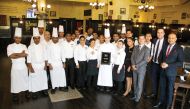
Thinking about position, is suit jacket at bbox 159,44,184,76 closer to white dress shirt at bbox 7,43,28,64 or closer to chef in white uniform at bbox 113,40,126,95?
chef in white uniform at bbox 113,40,126,95

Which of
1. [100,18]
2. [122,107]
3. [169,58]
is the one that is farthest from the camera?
[100,18]

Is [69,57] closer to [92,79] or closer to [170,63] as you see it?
[92,79]

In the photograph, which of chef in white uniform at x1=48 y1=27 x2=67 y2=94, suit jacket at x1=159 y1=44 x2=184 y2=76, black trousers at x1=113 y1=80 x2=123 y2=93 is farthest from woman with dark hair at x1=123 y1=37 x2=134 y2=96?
chef in white uniform at x1=48 y1=27 x2=67 y2=94

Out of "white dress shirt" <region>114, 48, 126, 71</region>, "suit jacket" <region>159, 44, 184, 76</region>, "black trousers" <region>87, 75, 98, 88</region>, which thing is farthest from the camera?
"black trousers" <region>87, 75, 98, 88</region>

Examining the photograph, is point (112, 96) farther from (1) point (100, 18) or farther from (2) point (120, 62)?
(1) point (100, 18)

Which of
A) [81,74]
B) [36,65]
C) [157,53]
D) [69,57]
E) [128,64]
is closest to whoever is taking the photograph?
[157,53]

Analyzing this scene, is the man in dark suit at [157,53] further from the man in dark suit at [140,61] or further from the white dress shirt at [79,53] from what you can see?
the white dress shirt at [79,53]

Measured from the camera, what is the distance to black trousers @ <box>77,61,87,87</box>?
18.9 feet

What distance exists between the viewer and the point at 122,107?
15.5ft

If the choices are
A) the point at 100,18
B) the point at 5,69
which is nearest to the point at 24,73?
the point at 5,69

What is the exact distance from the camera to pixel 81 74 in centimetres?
584

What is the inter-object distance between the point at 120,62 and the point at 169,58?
1433 mm

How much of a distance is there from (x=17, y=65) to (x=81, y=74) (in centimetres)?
182

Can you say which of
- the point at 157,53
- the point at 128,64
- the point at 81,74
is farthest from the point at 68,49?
the point at 157,53
